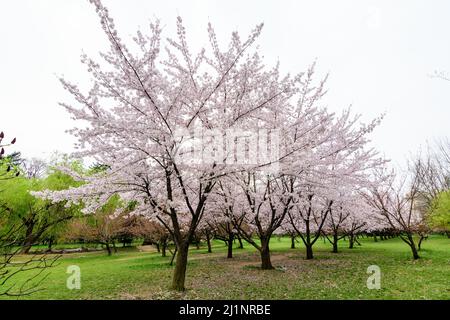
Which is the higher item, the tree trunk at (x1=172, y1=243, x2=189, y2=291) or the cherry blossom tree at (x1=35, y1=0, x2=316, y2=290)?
the cherry blossom tree at (x1=35, y1=0, x2=316, y2=290)

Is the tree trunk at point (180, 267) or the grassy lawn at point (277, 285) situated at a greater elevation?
the tree trunk at point (180, 267)

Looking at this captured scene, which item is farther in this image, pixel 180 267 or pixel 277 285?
pixel 277 285

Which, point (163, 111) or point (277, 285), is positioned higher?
point (163, 111)

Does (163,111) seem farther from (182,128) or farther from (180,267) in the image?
(180,267)

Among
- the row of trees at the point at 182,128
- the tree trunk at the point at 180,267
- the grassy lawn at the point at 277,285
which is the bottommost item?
the grassy lawn at the point at 277,285

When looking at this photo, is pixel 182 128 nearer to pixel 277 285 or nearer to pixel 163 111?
A: pixel 163 111

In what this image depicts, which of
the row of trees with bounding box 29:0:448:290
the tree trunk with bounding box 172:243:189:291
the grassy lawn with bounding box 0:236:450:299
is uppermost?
the row of trees with bounding box 29:0:448:290

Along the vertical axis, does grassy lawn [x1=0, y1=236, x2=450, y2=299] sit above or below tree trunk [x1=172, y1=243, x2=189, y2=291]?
below

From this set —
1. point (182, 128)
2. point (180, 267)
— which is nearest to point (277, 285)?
point (180, 267)

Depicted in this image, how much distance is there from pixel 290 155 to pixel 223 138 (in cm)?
233

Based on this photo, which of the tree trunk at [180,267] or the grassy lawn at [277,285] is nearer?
the grassy lawn at [277,285]

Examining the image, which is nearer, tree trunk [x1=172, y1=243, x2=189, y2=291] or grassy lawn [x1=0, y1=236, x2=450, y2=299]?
grassy lawn [x1=0, y1=236, x2=450, y2=299]

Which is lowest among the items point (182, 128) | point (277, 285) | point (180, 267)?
point (277, 285)
